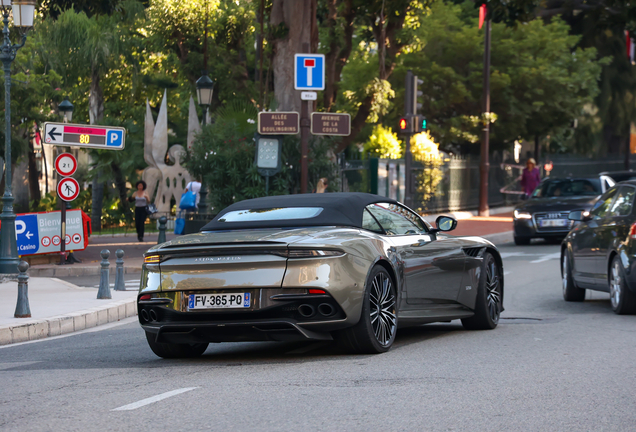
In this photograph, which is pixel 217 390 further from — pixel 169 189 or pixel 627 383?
pixel 169 189

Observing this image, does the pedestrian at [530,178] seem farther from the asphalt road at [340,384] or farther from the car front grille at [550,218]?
the asphalt road at [340,384]

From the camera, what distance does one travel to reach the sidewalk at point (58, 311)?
10.4 m

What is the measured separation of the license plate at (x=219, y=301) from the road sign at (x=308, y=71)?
10.7 metres

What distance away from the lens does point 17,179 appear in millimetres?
39875

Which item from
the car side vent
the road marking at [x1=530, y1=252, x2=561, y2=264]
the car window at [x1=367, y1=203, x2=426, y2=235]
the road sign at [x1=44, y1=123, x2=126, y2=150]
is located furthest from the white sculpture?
the car window at [x1=367, y1=203, x2=426, y2=235]

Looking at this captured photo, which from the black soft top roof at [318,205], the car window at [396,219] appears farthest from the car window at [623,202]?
the black soft top roof at [318,205]

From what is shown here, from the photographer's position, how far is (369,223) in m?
8.34

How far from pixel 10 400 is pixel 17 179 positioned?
1385 inches

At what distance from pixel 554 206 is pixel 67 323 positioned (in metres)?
13.5

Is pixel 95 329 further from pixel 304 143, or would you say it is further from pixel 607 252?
pixel 304 143

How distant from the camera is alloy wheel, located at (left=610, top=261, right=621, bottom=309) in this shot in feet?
35.9

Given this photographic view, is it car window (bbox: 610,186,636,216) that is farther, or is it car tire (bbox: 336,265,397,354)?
car window (bbox: 610,186,636,216)

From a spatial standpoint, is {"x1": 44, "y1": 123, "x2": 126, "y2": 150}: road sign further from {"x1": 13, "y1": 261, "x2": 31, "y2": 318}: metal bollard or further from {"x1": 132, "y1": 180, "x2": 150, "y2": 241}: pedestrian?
{"x1": 13, "y1": 261, "x2": 31, "y2": 318}: metal bollard

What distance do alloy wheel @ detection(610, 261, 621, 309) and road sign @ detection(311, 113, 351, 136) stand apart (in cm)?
773
